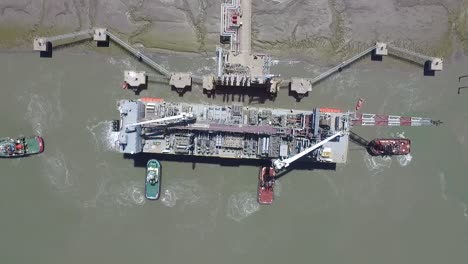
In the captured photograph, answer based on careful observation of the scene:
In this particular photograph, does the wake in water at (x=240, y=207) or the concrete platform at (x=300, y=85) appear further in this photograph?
the wake in water at (x=240, y=207)

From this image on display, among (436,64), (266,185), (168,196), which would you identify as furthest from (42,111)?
(436,64)

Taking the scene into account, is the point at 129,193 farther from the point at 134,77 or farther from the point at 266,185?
the point at 266,185

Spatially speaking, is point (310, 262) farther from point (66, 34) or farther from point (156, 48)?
point (66, 34)

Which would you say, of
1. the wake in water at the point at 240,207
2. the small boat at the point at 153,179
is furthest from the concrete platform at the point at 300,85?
the small boat at the point at 153,179

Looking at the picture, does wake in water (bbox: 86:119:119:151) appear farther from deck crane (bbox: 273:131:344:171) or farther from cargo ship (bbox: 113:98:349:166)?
deck crane (bbox: 273:131:344:171)

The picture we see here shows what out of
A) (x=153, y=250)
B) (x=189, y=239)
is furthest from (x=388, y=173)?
(x=153, y=250)

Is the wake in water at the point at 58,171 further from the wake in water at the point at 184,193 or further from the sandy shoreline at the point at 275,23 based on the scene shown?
the sandy shoreline at the point at 275,23
